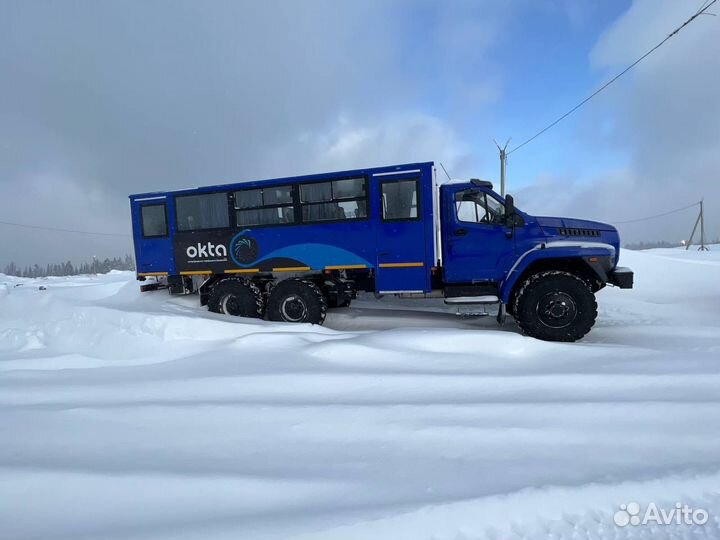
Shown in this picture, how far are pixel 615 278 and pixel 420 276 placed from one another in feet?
11.1

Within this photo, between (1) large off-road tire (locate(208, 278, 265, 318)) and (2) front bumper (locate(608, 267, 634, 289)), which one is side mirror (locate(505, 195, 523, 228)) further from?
(1) large off-road tire (locate(208, 278, 265, 318))

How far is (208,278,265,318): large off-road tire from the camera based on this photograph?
712cm

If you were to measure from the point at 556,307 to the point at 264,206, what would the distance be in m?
5.71

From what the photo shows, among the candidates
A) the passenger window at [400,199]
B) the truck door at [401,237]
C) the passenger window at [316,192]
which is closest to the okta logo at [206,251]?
the passenger window at [316,192]

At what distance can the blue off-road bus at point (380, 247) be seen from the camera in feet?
19.5

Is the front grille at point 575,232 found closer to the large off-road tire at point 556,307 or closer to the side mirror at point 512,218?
the side mirror at point 512,218

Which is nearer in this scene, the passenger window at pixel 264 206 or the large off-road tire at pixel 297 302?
the large off-road tire at pixel 297 302

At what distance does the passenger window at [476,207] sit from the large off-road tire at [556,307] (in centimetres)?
133

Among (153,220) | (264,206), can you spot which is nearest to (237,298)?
(264,206)

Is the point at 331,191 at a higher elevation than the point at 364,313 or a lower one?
higher

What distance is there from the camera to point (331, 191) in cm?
665

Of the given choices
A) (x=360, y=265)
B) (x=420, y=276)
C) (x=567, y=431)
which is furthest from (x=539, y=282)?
(x=567, y=431)

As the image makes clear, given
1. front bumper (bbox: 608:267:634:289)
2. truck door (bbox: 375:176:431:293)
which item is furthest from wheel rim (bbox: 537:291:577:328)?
truck door (bbox: 375:176:431:293)

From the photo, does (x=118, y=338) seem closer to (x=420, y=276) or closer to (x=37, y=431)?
(x=37, y=431)
